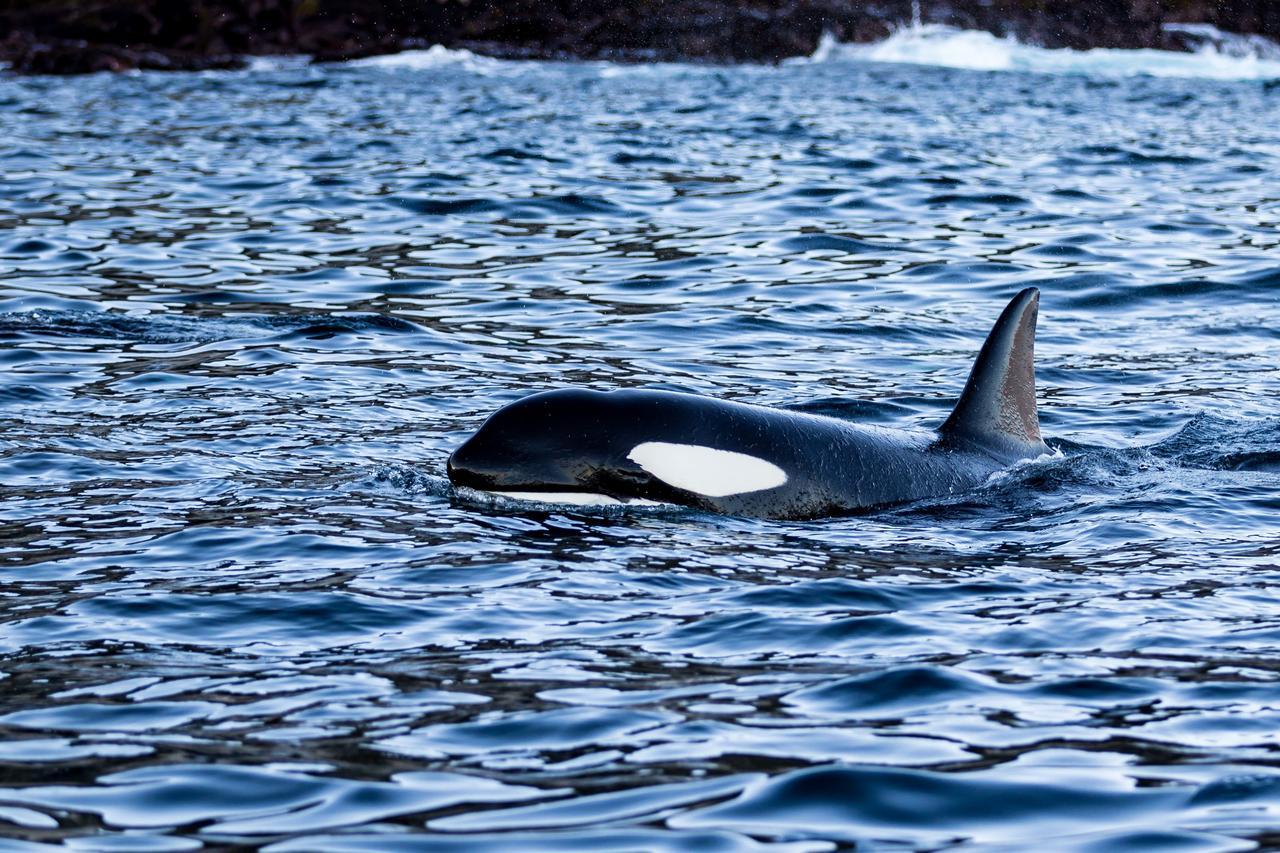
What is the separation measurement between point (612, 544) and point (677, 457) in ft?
2.00

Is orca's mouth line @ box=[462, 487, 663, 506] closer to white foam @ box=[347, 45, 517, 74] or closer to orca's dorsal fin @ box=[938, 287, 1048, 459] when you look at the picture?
orca's dorsal fin @ box=[938, 287, 1048, 459]

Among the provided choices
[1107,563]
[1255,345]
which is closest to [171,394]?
[1107,563]

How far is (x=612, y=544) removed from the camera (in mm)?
7777

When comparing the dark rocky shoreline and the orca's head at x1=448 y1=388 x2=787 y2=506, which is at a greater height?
the dark rocky shoreline

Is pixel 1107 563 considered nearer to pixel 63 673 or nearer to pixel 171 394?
pixel 63 673

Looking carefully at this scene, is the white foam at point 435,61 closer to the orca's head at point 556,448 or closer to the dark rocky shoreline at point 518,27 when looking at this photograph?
the dark rocky shoreline at point 518,27

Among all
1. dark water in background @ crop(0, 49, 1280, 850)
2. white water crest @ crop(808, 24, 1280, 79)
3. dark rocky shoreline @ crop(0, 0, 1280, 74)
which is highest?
dark rocky shoreline @ crop(0, 0, 1280, 74)

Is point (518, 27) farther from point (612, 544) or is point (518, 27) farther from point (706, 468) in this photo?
point (612, 544)

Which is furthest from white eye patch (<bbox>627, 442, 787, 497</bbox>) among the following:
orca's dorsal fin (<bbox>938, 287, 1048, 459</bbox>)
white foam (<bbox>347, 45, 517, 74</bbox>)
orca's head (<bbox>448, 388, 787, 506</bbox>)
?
white foam (<bbox>347, 45, 517, 74</bbox>)

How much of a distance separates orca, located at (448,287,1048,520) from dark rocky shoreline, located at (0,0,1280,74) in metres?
38.0

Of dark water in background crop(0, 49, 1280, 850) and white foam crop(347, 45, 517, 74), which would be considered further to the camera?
white foam crop(347, 45, 517, 74)

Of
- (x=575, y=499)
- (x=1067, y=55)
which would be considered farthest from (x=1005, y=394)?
A: (x=1067, y=55)

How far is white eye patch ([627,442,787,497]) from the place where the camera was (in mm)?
8164

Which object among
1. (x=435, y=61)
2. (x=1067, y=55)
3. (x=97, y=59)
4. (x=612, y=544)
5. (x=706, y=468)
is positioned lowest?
(x=612, y=544)
